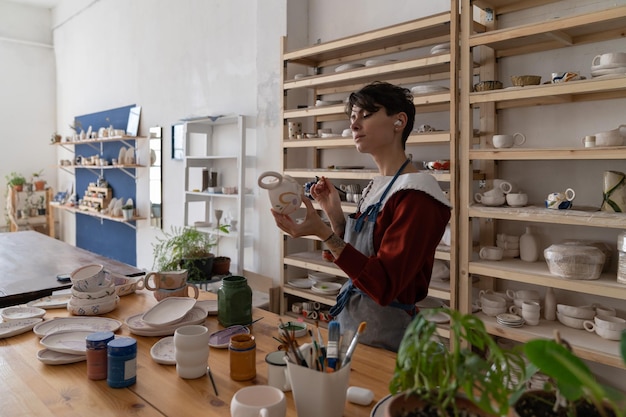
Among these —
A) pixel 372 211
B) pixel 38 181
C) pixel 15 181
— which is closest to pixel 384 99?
pixel 372 211

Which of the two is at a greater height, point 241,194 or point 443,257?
point 241,194

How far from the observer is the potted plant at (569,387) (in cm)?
60

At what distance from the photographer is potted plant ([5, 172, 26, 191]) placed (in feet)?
23.6

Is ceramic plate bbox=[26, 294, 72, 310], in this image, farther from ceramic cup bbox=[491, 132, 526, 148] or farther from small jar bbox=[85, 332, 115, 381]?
ceramic cup bbox=[491, 132, 526, 148]

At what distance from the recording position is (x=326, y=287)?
330 cm

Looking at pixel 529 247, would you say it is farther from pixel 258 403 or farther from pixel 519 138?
pixel 258 403

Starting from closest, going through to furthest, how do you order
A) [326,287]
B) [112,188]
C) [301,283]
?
[326,287], [301,283], [112,188]

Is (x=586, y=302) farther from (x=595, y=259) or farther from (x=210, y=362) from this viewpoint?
(x=210, y=362)

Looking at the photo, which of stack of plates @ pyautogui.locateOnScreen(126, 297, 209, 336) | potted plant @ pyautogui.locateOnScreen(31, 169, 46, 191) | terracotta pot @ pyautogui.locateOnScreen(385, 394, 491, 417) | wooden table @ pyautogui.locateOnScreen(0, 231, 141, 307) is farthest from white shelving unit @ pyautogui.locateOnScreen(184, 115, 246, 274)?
potted plant @ pyautogui.locateOnScreen(31, 169, 46, 191)

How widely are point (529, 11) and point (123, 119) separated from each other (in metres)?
4.92

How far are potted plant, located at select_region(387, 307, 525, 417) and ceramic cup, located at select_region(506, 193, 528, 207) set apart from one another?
1.83 metres

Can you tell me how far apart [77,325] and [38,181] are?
22.7 feet

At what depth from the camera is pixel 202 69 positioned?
15.3 ft

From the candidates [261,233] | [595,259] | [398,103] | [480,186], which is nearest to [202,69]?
[261,233]
